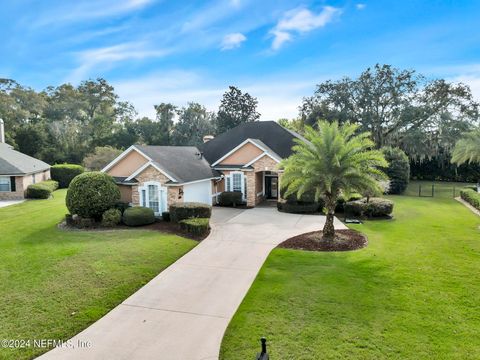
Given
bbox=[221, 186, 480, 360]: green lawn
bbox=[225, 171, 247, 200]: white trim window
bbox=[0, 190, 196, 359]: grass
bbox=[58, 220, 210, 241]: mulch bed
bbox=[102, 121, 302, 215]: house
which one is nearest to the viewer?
bbox=[221, 186, 480, 360]: green lawn

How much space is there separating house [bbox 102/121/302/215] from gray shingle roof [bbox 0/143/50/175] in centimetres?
1284

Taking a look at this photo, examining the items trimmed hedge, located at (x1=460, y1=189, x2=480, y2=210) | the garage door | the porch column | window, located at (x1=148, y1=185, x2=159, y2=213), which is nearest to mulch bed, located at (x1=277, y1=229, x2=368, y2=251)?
the garage door

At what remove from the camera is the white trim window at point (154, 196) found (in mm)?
18562

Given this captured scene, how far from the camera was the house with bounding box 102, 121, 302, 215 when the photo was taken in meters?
18.7

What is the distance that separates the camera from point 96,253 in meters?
12.2

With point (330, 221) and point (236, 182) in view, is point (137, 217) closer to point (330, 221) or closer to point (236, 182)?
point (236, 182)

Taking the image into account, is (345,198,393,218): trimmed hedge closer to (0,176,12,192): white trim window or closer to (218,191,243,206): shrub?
(218,191,243,206): shrub

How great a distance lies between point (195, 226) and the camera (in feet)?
49.0

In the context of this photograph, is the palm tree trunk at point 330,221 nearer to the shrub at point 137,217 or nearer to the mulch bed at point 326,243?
the mulch bed at point 326,243

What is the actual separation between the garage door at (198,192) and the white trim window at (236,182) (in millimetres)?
1552

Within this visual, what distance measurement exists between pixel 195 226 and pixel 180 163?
708 cm

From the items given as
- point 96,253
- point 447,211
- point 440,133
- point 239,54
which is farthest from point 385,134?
point 96,253

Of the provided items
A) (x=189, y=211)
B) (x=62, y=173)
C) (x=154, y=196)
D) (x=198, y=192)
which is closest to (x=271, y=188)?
(x=198, y=192)

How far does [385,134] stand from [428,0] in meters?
26.8
